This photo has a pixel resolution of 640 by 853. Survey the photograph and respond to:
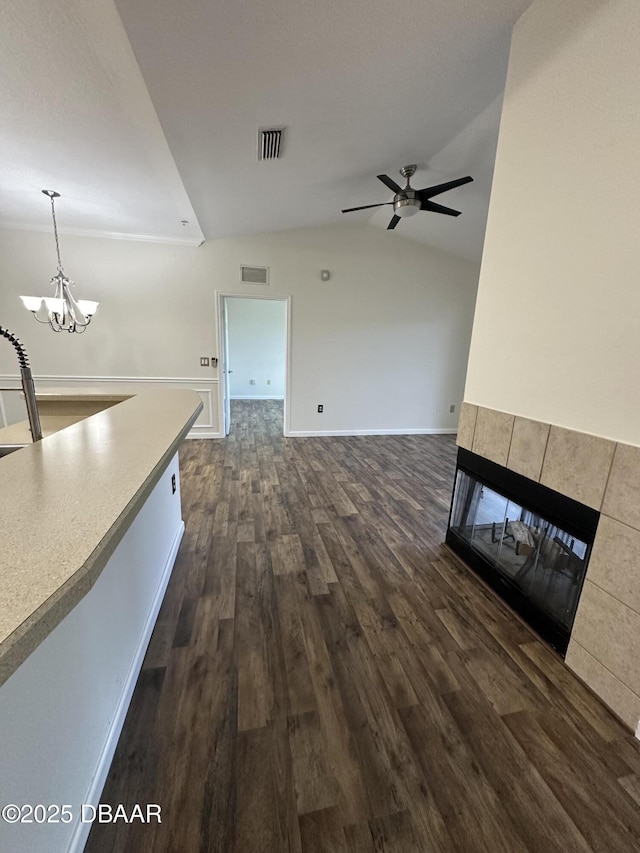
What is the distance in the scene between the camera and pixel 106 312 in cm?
417

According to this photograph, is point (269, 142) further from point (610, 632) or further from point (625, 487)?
point (610, 632)

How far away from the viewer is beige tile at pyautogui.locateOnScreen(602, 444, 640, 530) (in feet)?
3.88

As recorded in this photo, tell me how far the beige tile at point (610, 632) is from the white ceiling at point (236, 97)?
2.55m

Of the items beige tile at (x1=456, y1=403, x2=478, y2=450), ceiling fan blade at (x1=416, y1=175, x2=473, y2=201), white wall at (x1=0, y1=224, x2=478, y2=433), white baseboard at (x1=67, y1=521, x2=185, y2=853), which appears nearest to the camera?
white baseboard at (x1=67, y1=521, x2=185, y2=853)

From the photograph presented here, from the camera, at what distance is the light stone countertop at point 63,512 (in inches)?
17.1

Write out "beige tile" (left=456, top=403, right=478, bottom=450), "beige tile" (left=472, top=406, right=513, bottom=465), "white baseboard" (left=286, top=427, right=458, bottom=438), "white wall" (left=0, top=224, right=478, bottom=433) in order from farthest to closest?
"white baseboard" (left=286, top=427, right=458, bottom=438) → "white wall" (left=0, top=224, right=478, bottom=433) → "beige tile" (left=456, top=403, right=478, bottom=450) → "beige tile" (left=472, top=406, right=513, bottom=465)

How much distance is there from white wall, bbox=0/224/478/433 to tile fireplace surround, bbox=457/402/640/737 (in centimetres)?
358

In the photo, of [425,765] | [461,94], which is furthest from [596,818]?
[461,94]

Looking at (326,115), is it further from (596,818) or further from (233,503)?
(596,818)

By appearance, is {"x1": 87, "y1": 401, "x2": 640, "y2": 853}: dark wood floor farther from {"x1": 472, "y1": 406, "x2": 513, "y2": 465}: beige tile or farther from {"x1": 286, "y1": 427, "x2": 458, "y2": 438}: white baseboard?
{"x1": 286, "y1": 427, "x2": 458, "y2": 438}: white baseboard

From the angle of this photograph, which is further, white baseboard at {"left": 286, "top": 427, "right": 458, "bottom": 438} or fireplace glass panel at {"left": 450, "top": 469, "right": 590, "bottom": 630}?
white baseboard at {"left": 286, "top": 427, "right": 458, "bottom": 438}

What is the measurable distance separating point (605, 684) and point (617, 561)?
1.62 ft

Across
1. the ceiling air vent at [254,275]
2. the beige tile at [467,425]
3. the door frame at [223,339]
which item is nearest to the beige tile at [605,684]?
the beige tile at [467,425]

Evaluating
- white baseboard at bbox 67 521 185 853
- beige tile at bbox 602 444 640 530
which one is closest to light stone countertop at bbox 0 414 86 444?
white baseboard at bbox 67 521 185 853
